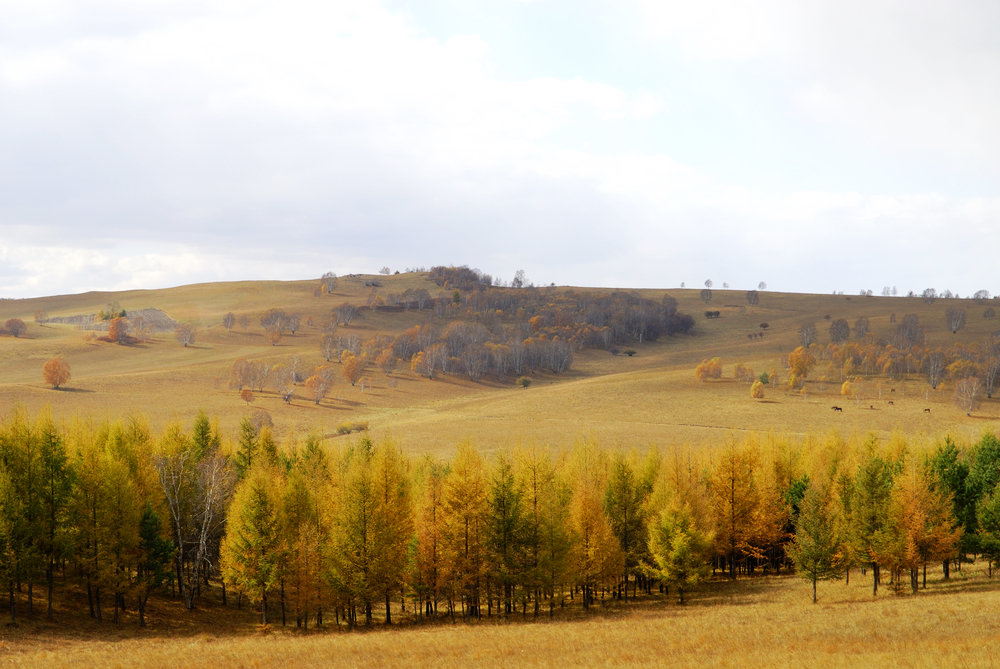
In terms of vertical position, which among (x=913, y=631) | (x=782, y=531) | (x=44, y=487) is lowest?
(x=782, y=531)

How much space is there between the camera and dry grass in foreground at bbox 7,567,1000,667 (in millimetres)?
30027

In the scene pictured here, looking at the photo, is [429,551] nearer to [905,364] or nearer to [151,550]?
[151,550]

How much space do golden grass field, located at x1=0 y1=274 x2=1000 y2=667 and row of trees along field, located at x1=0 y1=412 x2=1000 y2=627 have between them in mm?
3079

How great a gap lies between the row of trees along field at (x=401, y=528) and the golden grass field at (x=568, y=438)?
3079 mm

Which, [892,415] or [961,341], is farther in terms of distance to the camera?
[961,341]

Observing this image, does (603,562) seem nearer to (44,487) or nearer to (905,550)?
(905,550)

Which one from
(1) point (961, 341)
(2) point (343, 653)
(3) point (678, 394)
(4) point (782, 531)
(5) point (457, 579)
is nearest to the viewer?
(2) point (343, 653)

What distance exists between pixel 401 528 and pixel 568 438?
61.2m

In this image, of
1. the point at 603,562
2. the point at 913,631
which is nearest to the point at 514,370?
the point at 603,562

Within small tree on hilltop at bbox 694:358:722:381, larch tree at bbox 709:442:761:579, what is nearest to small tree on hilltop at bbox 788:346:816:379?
small tree on hilltop at bbox 694:358:722:381

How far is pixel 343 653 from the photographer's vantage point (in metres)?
34.2

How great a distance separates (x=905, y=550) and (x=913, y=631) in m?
15.7

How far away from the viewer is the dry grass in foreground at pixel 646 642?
1182 inches

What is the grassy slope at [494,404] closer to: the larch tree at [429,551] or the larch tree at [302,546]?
the larch tree at [302,546]
